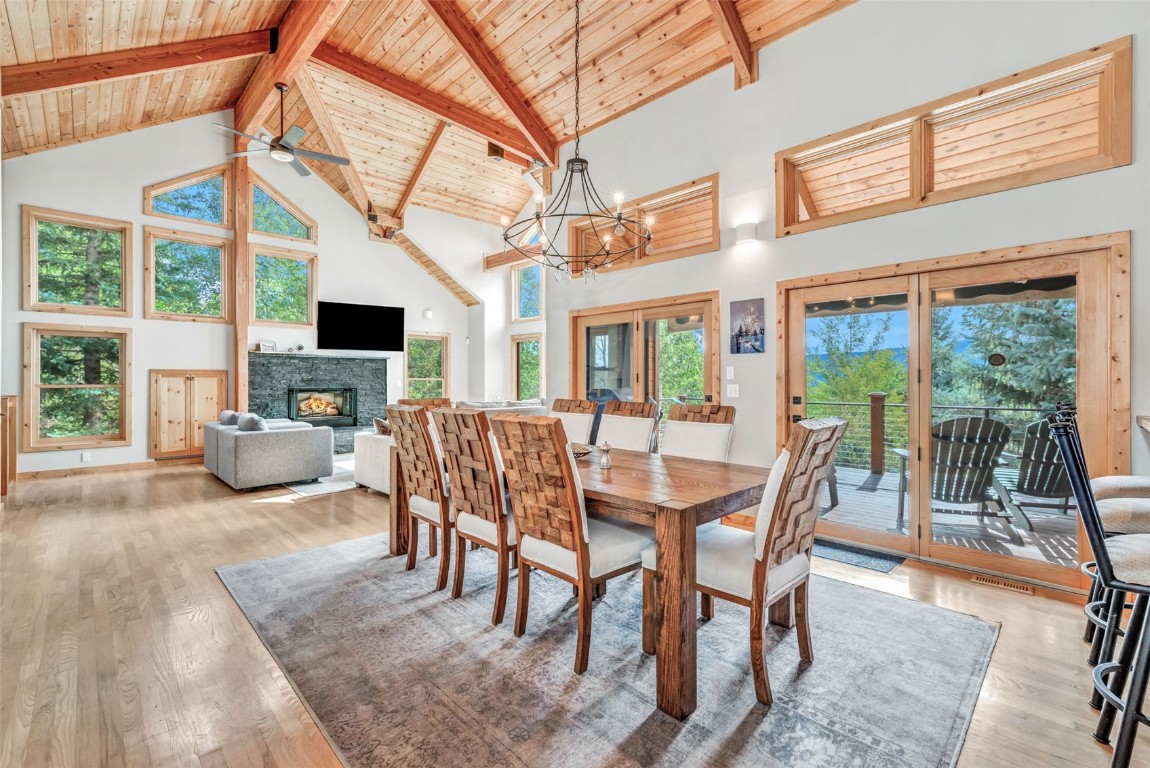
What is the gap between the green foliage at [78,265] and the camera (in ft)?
20.4

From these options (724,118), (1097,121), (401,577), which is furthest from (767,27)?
(401,577)

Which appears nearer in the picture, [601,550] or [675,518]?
[675,518]

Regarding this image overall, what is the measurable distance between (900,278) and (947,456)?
4.01 feet

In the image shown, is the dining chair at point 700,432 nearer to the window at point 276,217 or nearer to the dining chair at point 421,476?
the dining chair at point 421,476

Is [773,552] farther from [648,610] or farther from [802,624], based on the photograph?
[648,610]

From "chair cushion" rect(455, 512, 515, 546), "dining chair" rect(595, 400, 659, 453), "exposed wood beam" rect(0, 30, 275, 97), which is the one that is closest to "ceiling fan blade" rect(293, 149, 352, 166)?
"exposed wood beam" rect(0, 30, 275, 97)

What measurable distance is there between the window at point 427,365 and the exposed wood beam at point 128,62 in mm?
4883

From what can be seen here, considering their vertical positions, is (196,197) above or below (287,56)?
below

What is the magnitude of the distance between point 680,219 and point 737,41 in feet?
5.00

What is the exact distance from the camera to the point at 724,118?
14.7 ft

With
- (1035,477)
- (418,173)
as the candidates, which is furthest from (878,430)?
(418,173)

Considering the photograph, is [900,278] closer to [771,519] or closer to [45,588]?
[771,519]

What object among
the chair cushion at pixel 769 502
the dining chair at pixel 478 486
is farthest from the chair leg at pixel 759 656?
the dining chair at pixel 478 486

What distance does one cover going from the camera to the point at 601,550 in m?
2.17
